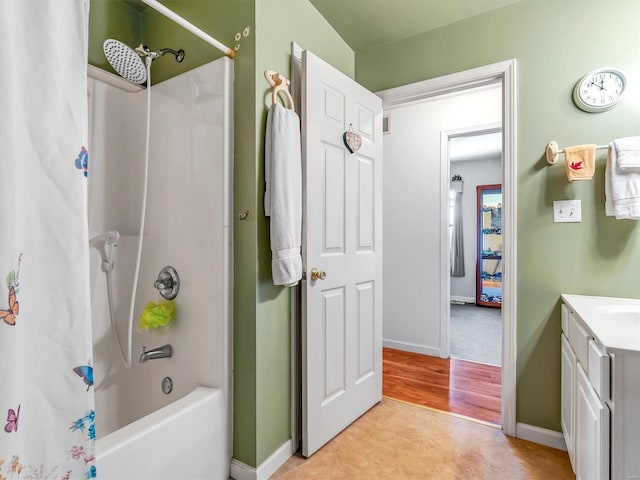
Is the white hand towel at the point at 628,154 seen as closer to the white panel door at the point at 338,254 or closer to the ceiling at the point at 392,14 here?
the ceiling at the point at 392,14

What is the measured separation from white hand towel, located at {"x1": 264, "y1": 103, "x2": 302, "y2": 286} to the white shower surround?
194mm

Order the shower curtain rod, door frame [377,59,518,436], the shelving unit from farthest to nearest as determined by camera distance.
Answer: the shelving unit < door frame [377,59,518,436] < the shower curtain rod

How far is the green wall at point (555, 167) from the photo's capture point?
1702 mm

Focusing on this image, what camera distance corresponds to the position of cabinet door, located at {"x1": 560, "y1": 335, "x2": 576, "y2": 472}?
4.86 ft

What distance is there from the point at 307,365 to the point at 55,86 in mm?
1439

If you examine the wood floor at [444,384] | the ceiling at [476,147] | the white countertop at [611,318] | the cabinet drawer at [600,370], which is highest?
the ceiling at [476,147]

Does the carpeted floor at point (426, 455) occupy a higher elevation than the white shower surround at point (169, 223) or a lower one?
lower

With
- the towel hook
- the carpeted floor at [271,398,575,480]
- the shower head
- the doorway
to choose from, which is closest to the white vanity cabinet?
the carpeted floor at [271,398,575,480]

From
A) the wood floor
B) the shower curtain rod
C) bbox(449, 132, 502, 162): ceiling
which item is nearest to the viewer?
the shower curtain rod

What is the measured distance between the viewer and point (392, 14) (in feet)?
6.70

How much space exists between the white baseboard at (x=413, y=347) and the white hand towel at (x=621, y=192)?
199cm

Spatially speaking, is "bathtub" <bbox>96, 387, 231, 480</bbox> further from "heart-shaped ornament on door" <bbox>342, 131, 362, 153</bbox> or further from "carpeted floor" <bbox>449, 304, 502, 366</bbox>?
"carpeted floor" <bbox>449, 304, 502, 366</bbox>

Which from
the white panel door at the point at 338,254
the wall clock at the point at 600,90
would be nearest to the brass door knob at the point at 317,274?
the white panel door at the point at 338,254

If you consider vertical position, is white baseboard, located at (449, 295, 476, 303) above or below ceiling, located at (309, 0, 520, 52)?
below
